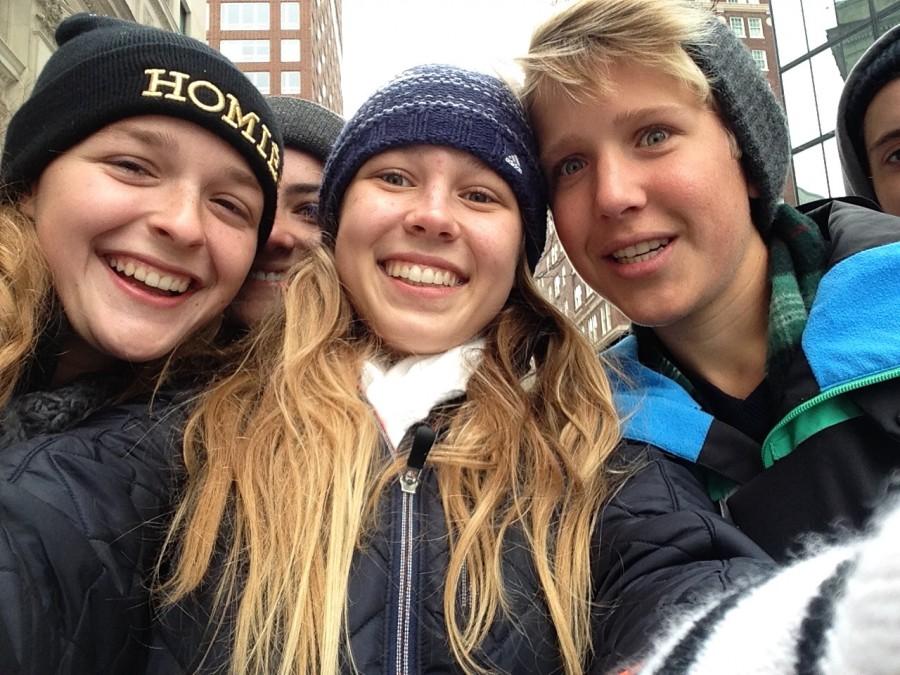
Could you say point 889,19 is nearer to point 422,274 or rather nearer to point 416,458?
point 422,274

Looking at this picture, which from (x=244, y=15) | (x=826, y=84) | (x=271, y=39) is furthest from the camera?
(x=244, y=15)

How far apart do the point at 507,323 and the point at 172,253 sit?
932 millimetres

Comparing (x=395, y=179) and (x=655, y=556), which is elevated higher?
(x=395, y=179)

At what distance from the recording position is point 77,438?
1.42 m

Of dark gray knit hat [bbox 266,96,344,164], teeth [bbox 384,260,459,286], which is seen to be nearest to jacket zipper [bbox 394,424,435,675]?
teeth [bbox 384,260,459,286]

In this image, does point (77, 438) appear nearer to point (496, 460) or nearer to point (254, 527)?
point (254, 527)

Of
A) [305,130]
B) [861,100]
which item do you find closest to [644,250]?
[861,100]

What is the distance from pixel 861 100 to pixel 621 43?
1.46 m

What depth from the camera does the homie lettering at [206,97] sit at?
1818 mm

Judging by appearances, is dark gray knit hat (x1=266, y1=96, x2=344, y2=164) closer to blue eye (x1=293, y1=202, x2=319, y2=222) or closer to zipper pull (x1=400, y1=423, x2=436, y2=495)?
blue eye (x1=293, y1=202, x2=319, y2=222)

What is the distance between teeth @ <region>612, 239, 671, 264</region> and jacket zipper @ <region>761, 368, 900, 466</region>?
55 cm

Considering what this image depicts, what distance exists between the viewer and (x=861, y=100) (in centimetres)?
272

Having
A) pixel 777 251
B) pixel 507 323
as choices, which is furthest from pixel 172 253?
pixel 777 251

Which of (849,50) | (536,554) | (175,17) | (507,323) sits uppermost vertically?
(175,17)
